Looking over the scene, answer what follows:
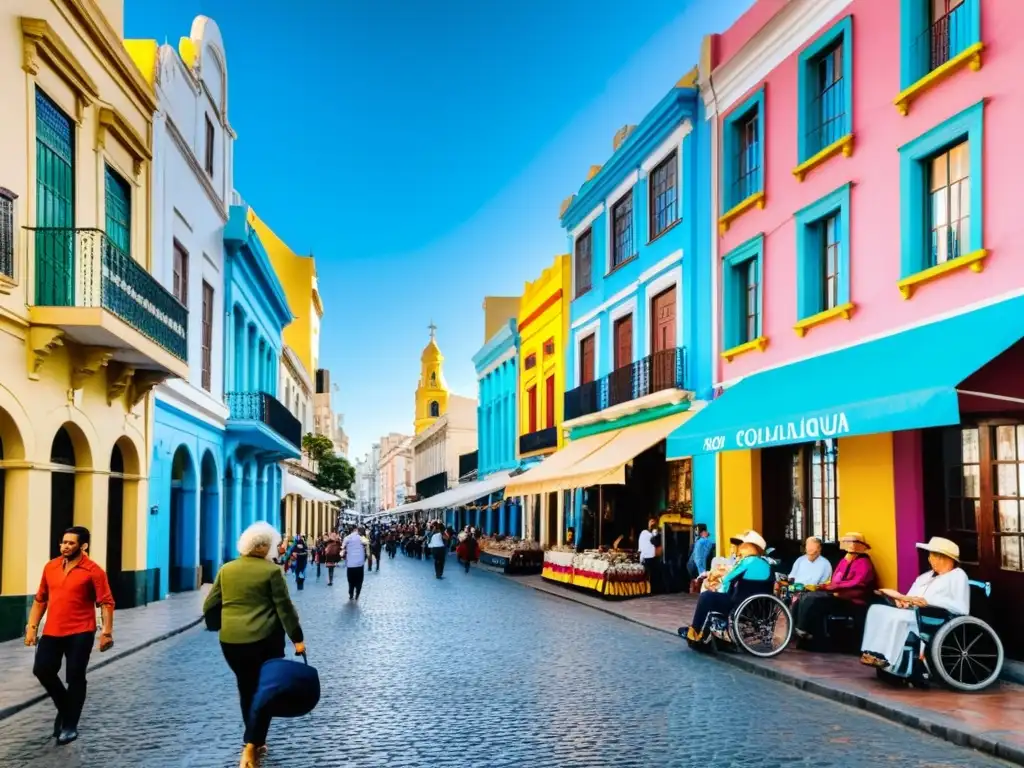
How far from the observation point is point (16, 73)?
12883mm

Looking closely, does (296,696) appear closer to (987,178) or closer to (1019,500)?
(1019,500)

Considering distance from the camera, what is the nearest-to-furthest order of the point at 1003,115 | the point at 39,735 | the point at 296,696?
the point at 296,696
the point at 39,735
the point at 1003,115

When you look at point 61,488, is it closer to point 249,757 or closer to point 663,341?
point 249,757

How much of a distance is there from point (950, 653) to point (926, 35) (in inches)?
298

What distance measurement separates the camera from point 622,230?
24891 millimetres

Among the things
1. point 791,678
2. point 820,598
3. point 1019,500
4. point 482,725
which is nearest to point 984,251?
point 1019,500

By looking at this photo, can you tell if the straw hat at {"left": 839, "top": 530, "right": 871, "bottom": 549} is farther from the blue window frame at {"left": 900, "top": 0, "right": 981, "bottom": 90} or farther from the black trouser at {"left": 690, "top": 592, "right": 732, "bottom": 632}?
the blue window frame at {"left": 900, "top": 0, "right": 981, "bottom": 90}

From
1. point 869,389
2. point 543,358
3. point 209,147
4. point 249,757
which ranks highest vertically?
point 209,147

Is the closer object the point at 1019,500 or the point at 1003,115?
the point at 1019,500

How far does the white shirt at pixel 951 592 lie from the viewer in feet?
31.0

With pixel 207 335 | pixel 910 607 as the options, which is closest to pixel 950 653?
pixel 910 607

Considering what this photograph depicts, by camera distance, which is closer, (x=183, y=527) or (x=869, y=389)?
(x=869, y=389)

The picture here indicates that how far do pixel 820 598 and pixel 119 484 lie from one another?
1180 centimetres

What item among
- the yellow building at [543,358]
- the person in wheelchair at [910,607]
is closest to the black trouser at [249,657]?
the person in wheelchair at [910,607]
